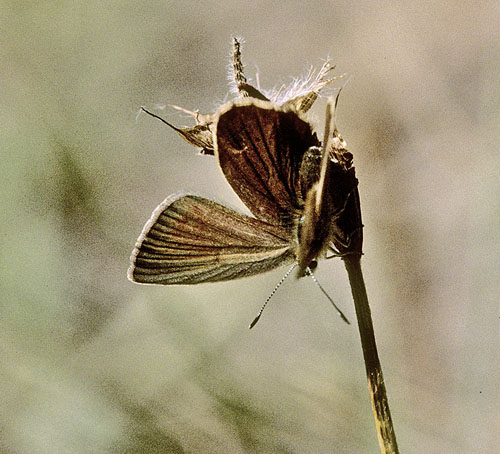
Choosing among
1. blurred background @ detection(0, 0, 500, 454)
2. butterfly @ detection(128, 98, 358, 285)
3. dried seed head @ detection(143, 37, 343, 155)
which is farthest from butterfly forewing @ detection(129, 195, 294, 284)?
blurred background @ detection(0, 0, 500, 454)

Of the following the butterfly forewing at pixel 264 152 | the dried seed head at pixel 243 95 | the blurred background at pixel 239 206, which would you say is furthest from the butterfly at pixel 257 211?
the blurred background at pixel 239 206

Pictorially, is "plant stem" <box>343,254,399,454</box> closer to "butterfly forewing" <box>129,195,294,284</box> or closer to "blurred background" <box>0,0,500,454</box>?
"butterfly forewing" <box>129,195,294,284</box>

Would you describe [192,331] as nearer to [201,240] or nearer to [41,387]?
[41,387]

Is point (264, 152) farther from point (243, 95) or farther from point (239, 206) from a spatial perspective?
point (239, 206)

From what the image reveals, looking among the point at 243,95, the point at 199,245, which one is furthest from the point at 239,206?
the point at 243,95

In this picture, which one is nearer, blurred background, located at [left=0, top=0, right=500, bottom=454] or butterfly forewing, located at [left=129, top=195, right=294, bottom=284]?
butterfly forewing, located at [left=129, top=195, right=294, bottom=284]

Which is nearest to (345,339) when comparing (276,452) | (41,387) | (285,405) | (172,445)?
(285,405)
